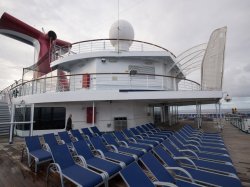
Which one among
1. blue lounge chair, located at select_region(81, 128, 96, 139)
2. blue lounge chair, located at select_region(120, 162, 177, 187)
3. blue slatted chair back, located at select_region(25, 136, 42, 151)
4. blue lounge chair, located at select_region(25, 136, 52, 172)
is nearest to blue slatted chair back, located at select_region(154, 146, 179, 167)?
blue lounge chair, located at select_region(120, 162, 177, 187)

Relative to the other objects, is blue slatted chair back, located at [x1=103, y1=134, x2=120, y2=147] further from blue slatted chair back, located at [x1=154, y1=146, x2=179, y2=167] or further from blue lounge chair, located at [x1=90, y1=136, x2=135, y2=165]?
blue slatted chair back, located at [x1=154, y1=146, x2=179, y2=167]

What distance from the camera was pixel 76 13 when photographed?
1080 centimetres

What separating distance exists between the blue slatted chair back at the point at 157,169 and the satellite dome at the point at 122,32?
36.1ft

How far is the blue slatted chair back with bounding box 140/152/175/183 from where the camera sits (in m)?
2.69

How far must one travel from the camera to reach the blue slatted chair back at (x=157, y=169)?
2.69 meters

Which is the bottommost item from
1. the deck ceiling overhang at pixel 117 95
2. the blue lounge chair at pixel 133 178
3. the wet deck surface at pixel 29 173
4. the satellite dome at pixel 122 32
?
the wet deck surface at pixel 29 173

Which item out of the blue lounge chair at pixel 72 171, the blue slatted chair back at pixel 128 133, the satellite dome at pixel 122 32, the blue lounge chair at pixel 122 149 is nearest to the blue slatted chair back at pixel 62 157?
the blue lounge chair at pixel 72 171

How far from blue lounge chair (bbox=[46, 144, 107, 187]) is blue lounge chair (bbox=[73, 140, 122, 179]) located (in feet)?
0.78

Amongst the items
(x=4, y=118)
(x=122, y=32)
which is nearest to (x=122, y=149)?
(x=4, y=118)

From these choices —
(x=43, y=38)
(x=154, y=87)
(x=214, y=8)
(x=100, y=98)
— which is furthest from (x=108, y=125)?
(x=43, y=38)

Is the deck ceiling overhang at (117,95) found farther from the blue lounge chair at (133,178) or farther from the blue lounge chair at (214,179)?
the blue lounge chair at (133,178)

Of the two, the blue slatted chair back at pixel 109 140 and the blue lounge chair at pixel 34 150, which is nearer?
the blue lounge chair at pixel 34 150

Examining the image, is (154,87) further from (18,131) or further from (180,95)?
(18,131)

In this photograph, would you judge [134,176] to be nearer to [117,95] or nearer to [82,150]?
[82,150]
